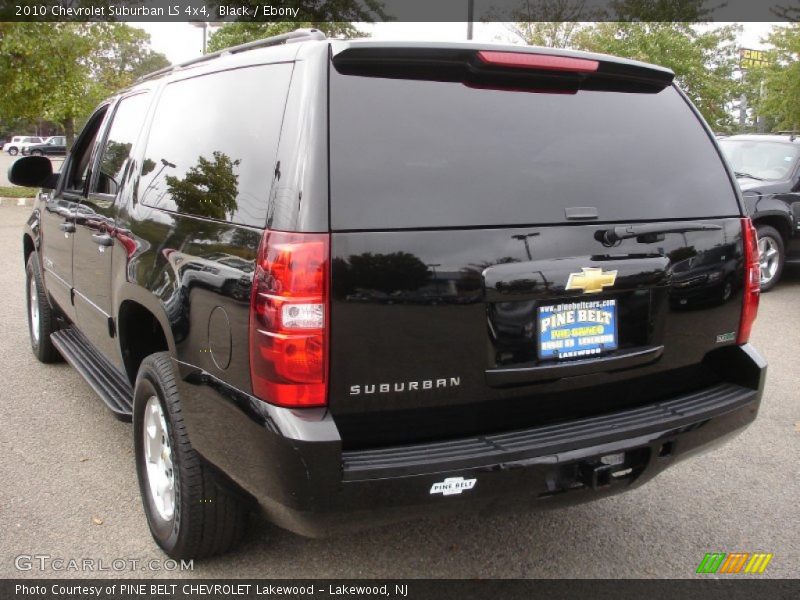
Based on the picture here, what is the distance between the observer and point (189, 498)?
2.74m

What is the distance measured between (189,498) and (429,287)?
4.02ft

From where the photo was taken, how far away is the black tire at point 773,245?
8992mm

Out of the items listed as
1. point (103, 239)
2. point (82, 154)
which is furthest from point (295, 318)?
point (82, 154)

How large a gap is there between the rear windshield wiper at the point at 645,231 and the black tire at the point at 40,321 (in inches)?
166

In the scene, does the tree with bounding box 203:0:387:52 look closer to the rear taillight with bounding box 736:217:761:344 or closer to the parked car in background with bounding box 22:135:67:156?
the rear taillight with bounding box 736:217:761:344

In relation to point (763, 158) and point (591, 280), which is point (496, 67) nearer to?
point (591, 280)

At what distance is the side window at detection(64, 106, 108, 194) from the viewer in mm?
4546

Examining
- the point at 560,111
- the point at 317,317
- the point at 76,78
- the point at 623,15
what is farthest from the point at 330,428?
the point at 623,15

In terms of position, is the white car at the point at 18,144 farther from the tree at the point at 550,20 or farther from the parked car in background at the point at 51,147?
the tree at the point at 550,20

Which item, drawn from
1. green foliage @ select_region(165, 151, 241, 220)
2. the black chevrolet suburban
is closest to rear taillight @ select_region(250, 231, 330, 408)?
the black chevrolet suburban

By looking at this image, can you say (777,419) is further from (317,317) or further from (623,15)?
(623,15)

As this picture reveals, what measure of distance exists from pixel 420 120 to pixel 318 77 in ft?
1.15

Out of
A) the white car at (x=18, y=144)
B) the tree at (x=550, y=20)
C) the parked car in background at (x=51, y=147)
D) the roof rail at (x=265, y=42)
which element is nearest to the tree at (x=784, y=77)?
the tree at (x=550, y=20)

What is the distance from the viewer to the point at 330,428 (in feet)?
7.29
